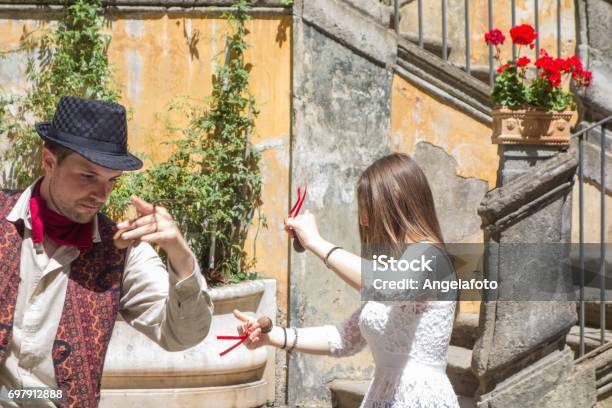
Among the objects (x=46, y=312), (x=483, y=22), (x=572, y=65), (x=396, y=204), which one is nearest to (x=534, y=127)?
(x=572, y=65)

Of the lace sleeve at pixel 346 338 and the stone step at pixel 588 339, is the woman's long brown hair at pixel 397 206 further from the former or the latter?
the stone step at pixel 588 339

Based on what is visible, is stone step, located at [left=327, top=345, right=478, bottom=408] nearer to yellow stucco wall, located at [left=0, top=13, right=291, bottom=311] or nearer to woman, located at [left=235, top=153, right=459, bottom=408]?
yellow stucco wall, located at [left=0, top=13, right=291, bottom=311]

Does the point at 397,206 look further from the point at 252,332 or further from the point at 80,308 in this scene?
the point at 80,308

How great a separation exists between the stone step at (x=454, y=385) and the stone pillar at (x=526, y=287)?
14.5 inches

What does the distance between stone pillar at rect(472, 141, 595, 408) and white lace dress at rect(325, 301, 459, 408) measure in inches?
69.5

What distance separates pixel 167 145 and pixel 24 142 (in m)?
1.00

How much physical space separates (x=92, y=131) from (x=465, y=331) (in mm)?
3964

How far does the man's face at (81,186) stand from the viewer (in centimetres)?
265

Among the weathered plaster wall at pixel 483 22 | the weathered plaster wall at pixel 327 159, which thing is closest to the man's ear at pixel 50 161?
the weathered plaster wall at pixel 327 159

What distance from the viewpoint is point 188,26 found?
6.34m

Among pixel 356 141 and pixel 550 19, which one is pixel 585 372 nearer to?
pixel 356 141

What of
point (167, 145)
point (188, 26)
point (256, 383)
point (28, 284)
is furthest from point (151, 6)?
point (28, 284)

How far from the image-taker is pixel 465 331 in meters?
6.09

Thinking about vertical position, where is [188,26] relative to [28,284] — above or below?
above
